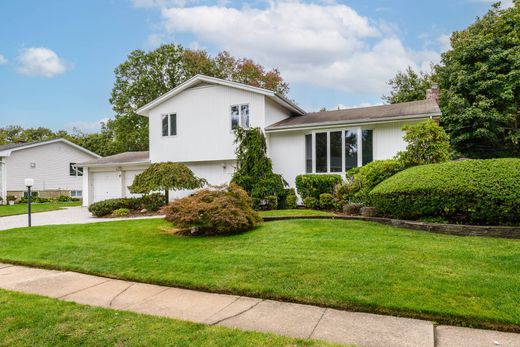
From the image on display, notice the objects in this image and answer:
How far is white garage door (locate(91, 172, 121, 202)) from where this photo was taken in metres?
20.5

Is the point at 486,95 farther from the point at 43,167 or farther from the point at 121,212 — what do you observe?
the point at 43,167

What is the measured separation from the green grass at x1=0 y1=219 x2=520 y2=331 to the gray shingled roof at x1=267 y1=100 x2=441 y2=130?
649 centimetres

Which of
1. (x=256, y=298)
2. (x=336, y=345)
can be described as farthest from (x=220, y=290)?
(x=336, y=345)

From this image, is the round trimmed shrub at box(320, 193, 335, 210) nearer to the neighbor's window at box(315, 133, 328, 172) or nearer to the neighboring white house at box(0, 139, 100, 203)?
the neighbor's window at box(315, 133, 328, 172)

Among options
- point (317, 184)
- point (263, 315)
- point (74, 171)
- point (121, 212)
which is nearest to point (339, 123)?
point (317, 184)

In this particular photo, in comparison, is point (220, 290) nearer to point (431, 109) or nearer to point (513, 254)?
point (513, 254)

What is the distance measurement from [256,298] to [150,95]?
31.4 metres

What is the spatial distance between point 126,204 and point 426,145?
12878mm

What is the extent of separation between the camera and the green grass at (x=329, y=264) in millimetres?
4043

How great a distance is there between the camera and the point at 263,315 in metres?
3.92

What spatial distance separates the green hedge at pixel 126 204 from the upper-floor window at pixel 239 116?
204 inches

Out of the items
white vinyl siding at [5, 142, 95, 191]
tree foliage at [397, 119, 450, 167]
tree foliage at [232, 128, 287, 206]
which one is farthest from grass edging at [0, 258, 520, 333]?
white vinyl siding at [5, 142, 95, 191]

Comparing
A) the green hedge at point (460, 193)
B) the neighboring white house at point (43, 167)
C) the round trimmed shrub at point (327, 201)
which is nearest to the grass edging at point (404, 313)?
the green hedge at point (460, 193)

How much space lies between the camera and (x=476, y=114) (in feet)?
55.5
